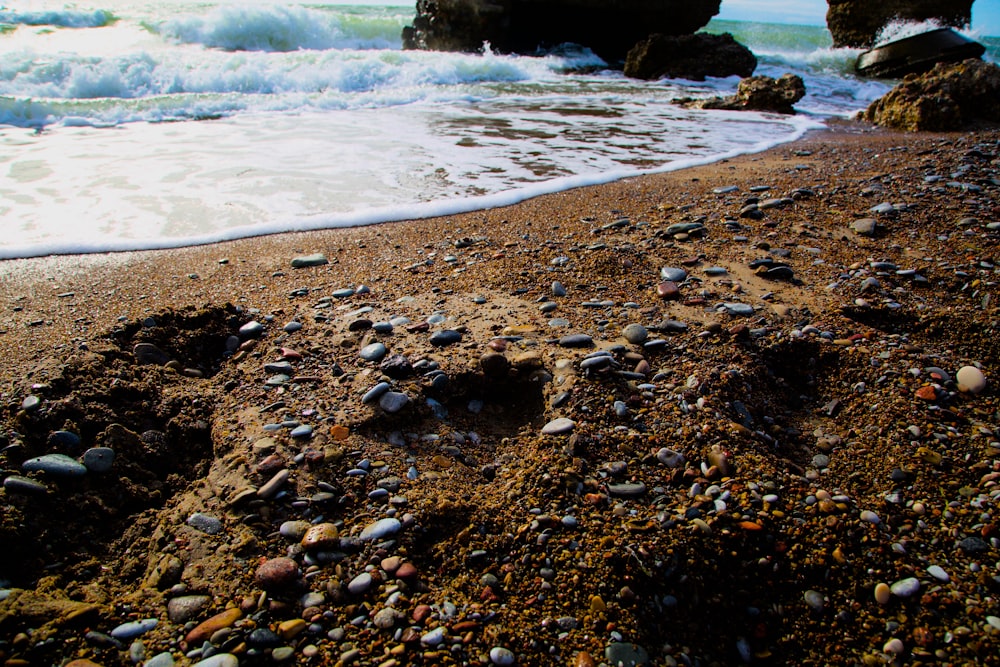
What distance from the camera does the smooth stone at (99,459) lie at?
72.9 inches

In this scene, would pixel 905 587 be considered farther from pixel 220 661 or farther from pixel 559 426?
pixel 220 661

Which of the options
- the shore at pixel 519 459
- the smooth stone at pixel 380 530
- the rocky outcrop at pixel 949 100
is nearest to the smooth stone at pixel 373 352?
the shore at pixel 519 459

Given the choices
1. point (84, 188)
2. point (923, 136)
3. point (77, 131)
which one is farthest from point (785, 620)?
point (77, 131)

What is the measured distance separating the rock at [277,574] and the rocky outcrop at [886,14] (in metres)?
30.5

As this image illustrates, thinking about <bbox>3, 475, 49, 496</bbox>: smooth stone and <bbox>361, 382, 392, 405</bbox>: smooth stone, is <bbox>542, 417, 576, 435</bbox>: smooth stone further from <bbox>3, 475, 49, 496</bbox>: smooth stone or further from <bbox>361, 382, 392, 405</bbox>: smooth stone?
<bbox>3, 475, 49, 496</bbox>: smooth stone

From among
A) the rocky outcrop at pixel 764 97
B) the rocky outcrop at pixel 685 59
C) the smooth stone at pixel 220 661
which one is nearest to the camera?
the smooth stone at pixel 220 661

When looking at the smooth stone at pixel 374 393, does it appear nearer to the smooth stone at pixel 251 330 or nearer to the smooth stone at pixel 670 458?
the smooth stone at pixel 251 330

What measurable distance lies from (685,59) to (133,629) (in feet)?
56.1

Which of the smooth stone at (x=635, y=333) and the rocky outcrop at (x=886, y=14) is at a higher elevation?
the rocky outcrop at (x=886, y=14)

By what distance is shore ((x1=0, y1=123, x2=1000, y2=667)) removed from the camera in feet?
4.71

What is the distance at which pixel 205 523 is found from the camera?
5.59 ft

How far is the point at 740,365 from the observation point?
2.28 meters

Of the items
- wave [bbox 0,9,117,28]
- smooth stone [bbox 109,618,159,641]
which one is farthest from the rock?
wave [bbox 0,9,117,28]

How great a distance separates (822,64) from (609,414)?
838 inches
